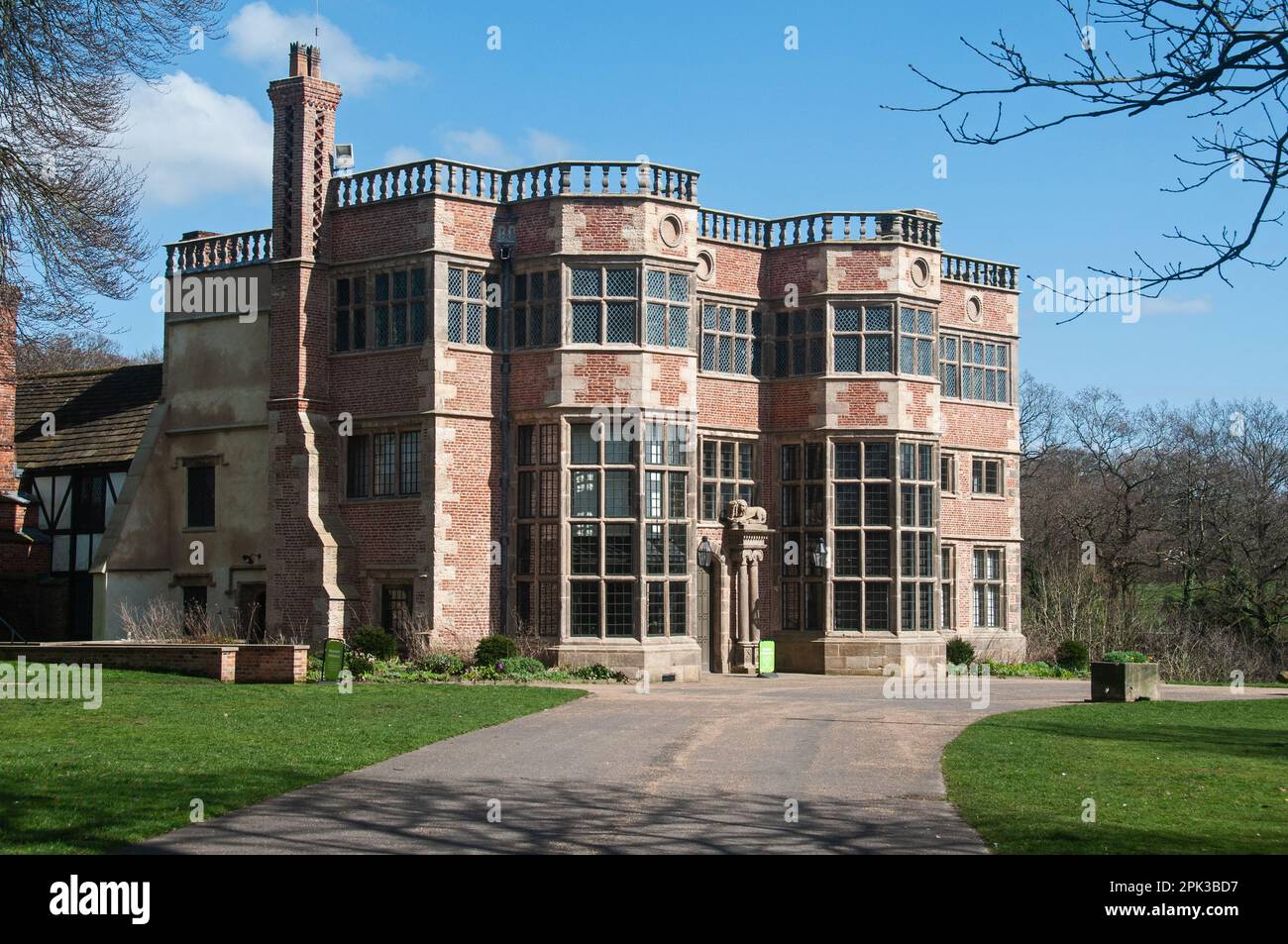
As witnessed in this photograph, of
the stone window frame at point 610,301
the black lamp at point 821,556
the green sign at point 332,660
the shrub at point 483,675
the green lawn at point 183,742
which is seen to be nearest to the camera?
the green lawn at point 183,742

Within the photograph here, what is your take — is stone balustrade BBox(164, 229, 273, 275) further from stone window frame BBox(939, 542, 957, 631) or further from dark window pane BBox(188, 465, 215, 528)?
stone window frame BBox(939, 542, 957, 631)

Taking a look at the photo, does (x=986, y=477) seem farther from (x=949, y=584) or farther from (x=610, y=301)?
(x=610, y=301)

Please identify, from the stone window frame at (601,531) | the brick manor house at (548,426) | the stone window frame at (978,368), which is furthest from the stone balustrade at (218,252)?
the stone window frame at (978,368)

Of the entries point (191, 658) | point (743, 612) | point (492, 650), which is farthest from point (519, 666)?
point (743, 612)

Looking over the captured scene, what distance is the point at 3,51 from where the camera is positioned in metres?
20.8

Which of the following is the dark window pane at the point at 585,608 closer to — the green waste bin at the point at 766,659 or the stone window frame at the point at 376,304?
the green waste bin at the point at 766,659

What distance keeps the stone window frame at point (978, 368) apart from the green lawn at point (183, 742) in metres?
17.9

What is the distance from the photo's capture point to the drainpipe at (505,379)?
31281 mm

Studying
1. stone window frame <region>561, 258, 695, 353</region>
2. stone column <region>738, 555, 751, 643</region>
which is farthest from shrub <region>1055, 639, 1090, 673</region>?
stone window frame <region>561, 258, 695, 353</region>

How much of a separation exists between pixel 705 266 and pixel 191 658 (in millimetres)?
14147

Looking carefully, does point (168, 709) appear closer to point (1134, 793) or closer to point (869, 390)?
point (1134, 793)

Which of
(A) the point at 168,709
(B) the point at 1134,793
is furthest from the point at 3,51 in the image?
(B) the point at 1134,793

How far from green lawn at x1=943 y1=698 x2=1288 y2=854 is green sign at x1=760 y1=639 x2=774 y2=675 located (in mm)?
9721

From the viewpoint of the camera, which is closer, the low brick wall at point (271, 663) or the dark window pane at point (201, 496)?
the low brick wall at point (271, 663)
